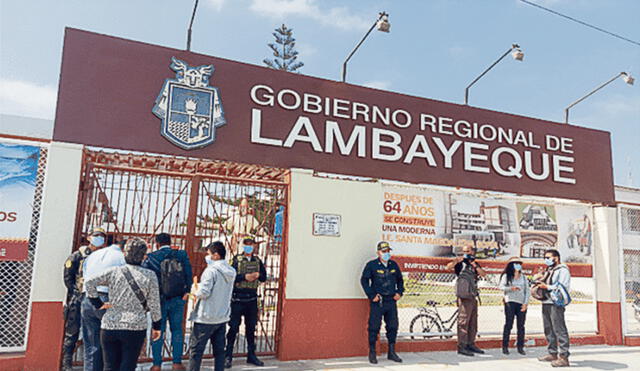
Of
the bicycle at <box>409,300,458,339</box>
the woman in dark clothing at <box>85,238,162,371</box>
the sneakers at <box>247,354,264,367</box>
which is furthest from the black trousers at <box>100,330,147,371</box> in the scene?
the bicycle at <box>409,300,458,339</box>

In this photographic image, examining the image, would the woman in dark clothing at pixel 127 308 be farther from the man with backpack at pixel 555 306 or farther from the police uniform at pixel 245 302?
the man with backpack at pixel 555 306

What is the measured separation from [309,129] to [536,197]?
5387 mm

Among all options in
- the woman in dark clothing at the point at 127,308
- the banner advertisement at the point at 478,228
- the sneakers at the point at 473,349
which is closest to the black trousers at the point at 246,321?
the woman in dark clothing at the point at 127,308

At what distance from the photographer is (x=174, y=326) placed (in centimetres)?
620

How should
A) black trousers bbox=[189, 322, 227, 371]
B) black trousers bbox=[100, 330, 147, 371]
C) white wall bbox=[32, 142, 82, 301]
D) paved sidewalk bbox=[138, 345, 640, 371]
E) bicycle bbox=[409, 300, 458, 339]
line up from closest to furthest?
black trousers bbox=[100, 330, 147, 371] → black trousers bbox=[189, 322, 227, 371] → white wall bbox=[32, 142, 82, 301] → paved sidewalk bbox=[138, 345, 640, 371] → bicycle bbox=[409, 300, 458, 339]

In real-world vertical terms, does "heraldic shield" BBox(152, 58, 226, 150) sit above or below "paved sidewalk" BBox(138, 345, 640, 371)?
above

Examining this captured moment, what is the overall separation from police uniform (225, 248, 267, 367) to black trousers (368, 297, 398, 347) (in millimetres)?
1811

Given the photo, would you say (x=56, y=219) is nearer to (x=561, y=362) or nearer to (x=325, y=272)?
(x=325, y=272)

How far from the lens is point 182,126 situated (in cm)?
730

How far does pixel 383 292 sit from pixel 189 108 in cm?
425

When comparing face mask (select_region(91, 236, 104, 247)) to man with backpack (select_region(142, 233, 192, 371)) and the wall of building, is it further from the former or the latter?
the wall of building

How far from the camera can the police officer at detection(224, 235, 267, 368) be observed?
6.72 m

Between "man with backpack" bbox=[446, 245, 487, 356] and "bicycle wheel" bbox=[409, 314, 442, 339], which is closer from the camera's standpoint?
"man with backpack" bbox=[446, 245, 487, 356]

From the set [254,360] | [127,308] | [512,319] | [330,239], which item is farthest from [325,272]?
[127,308]
